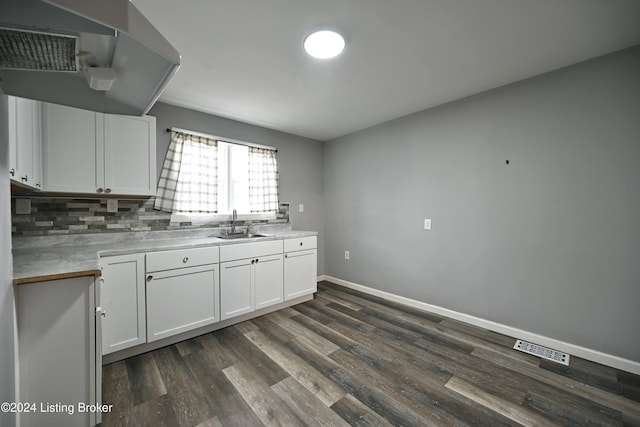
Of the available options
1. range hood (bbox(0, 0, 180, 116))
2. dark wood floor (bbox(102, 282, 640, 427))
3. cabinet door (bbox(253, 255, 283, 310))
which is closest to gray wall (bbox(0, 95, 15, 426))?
range hood (bbox(0, 0, 180, 116))

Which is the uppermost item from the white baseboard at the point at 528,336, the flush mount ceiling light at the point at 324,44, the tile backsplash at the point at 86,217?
the flush mount ceiling light at the point at 324,44

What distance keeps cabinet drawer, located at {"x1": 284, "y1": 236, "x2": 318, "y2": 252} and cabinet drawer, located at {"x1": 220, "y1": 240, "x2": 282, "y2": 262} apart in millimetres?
121

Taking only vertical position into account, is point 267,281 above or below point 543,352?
above

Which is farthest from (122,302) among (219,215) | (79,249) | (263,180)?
(263,180)

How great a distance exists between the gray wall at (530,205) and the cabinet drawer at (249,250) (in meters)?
1.49

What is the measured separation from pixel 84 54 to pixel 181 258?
186 cm

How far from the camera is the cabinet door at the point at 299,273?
3131 mm

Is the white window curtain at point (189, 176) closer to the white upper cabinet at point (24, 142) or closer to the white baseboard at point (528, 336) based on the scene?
the white upper cabinet at point (24, 142)

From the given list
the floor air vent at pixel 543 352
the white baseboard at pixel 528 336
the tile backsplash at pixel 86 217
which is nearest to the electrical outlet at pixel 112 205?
the tile backsplash at pixel 86 217

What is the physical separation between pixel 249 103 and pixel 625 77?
319cm

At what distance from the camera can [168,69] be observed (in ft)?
2.61

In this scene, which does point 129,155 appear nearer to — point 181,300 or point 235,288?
point 181,300

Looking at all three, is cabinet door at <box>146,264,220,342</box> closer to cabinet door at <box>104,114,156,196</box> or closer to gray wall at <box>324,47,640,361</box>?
cabinet door at <box>104,114,156,196</box>

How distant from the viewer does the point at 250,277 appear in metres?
2.78
